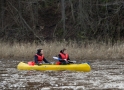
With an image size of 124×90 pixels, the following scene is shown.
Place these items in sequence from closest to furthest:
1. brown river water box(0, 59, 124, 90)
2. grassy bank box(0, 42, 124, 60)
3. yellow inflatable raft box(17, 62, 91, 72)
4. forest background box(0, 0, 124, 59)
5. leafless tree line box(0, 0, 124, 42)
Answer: brown river water box(0, 59, 124, 90), yellow inflatable raft box(17, 62, 91, 72), grassy bank box(0, 42, 124, 60), forest background box(0, 0, 124, 59), leafless tree line box(0, 0, 124, 42)

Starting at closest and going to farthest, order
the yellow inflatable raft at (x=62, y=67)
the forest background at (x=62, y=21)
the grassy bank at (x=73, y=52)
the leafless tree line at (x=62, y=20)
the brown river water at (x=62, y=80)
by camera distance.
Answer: the brown river water at (x=62, y=80)
the yellow inflatable raft at (x=62, y=67)
the grassy bank at (x=73, y=52)
the forest background at (x=62, y=21)
the leafless tree line at (x=62, y=20)

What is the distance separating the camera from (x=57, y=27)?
3353 centimetres

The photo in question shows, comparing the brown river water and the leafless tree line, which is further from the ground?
the leafless tree line

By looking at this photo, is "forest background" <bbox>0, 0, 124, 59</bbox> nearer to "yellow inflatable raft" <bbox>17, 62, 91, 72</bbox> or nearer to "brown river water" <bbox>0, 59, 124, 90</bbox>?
"yellow inflatable raft" <bbox>17, 62, 91, 72</bbox>

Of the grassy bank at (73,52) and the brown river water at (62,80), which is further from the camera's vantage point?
the grassy bank at (73,52)

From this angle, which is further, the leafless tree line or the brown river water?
the leafless tree line

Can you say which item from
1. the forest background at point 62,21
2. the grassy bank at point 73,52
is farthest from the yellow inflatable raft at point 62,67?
the forest background at point 62,21

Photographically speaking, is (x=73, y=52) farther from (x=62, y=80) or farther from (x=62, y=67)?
(x=62, y=80)

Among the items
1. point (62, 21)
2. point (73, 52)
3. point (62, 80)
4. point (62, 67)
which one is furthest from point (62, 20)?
point (62, 80)

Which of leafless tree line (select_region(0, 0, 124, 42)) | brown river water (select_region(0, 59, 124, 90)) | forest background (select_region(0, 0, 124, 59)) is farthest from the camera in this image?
leafless tree line (select_region(0, 0, 124, 42))

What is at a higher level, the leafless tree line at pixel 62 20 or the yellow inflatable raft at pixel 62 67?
the leafless tree line at pixel 62 20

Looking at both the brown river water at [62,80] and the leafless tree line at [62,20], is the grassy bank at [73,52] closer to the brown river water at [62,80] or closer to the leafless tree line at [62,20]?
the brown river water at [62,80]

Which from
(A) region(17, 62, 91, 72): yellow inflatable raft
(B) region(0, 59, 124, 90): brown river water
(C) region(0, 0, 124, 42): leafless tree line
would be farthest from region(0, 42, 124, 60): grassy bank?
(C) region(0, 0, 124, 42): leafless tree line

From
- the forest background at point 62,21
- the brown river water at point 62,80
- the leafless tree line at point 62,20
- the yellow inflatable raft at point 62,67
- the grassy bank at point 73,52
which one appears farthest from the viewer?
the leafless tree line at point 62,20
